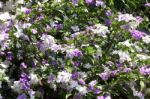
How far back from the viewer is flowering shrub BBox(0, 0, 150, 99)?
4.14 metres

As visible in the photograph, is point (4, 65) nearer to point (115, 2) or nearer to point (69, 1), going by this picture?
point (69, 1)

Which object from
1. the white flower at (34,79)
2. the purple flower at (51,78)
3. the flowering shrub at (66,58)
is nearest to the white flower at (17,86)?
the flowering shrub at (66,58)

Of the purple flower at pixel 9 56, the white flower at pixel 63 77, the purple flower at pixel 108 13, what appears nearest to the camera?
the white flower at pixel 63 77

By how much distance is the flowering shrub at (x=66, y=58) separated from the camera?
4.14m

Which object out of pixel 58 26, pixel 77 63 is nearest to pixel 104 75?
pixel 77 63

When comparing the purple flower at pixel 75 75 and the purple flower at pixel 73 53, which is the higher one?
the purple flower at pixel 73 53

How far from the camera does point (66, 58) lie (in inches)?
169

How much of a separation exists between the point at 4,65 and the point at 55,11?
0.98 metres

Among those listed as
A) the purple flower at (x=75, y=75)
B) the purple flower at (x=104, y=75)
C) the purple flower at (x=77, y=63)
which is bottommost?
the purple flower at (x=75, y=75)

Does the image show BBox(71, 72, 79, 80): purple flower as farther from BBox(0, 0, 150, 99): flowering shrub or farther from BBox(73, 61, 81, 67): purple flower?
BBox(73, 61, 81, 67): purple flower

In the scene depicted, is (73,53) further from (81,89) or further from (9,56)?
(9,56)

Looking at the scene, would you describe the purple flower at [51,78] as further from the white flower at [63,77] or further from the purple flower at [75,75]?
the purple flower at [75,75]

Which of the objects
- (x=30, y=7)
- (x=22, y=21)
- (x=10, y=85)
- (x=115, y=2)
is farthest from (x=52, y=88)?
(x=115, y=2)

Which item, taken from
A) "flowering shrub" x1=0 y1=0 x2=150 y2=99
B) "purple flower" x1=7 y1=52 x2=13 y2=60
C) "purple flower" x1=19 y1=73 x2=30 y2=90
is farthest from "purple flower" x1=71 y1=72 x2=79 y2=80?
"purple flower" x1=7 y1=52 x2=13 y2=60
